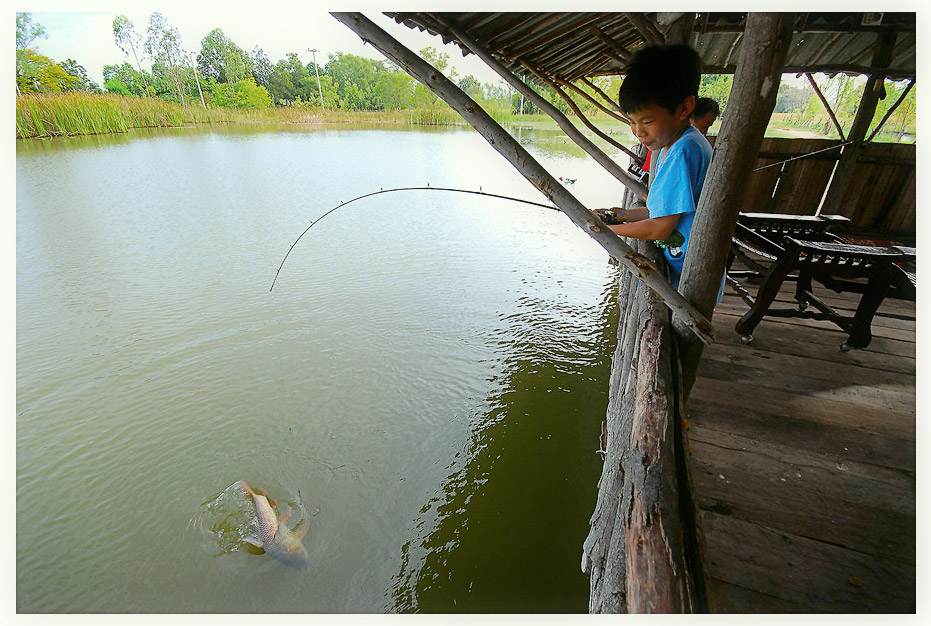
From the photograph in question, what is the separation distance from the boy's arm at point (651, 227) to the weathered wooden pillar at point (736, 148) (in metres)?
0.08

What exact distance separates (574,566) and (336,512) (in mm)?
1713

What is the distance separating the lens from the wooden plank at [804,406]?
1.78 m

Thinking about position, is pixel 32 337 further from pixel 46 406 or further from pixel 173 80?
pixel 173 80

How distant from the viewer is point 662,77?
1416mm

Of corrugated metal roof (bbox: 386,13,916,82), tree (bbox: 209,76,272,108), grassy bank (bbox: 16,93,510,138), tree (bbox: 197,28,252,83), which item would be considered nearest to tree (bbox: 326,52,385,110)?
tree (bbox: 209,76,272,108)

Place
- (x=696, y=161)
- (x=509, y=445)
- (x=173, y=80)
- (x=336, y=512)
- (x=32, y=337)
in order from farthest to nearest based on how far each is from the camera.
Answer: (x=173, y=80) < (x=32, y=337) < (x=509, y=445) < (x=336, y=512) < (x=696, y=161)

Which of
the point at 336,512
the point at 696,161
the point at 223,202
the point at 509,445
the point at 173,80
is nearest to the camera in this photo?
the point at 696,161

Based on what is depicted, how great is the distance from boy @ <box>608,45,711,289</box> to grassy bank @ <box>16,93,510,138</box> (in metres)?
17.3

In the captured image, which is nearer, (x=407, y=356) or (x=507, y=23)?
(x=507, y=23)

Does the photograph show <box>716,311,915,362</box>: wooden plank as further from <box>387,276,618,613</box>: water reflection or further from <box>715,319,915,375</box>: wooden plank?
<box>387,276,618,613</box>: water reflection

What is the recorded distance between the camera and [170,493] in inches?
125

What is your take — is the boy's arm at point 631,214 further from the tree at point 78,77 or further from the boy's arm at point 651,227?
the tree at point 78,77

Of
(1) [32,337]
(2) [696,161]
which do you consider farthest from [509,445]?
(1) [32,337]

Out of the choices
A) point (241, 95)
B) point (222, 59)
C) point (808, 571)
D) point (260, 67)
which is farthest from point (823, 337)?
point (260, 67)
